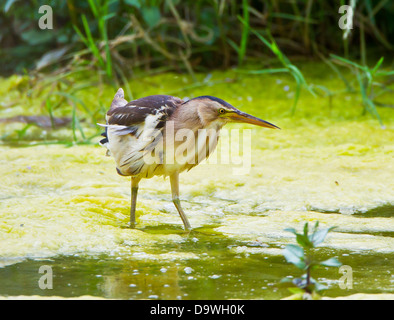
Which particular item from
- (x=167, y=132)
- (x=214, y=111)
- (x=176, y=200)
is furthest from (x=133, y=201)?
(x=214, y=111)

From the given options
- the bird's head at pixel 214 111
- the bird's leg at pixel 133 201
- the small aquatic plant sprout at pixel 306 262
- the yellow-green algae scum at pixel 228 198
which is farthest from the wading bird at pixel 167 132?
the small aquatic plant sprout at pixel 306 262

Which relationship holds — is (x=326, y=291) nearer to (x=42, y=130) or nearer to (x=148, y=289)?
(x=148, y=289)

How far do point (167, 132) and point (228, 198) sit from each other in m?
0.80

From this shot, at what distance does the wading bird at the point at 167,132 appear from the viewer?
2848mm

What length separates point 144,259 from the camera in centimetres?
250

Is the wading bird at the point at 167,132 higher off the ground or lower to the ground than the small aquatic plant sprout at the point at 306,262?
higher

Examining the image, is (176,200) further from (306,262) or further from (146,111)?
(306,262)

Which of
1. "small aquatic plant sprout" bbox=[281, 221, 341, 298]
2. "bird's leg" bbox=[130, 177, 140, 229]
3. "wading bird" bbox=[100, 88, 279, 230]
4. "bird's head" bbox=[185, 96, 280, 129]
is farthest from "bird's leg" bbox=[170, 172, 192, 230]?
"small aquatic plant sprout" bbox=[281, 221, 341, 298]

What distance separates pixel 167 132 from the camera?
2842 millimetres

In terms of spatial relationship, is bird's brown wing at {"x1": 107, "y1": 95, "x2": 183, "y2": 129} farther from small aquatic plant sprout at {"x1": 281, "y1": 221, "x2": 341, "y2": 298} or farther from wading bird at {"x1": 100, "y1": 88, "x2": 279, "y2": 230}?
small aquatic plant sprout at {"x1": 281, "y1": 221, "x2": 341, "y2": 298}

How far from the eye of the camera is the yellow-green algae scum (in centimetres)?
259

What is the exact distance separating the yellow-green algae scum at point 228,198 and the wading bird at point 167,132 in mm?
309

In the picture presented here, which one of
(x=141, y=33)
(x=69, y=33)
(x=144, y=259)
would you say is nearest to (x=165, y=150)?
(x=144, y=259)

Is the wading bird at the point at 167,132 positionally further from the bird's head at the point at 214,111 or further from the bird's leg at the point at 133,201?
the bird's leg at the point at 133,201
